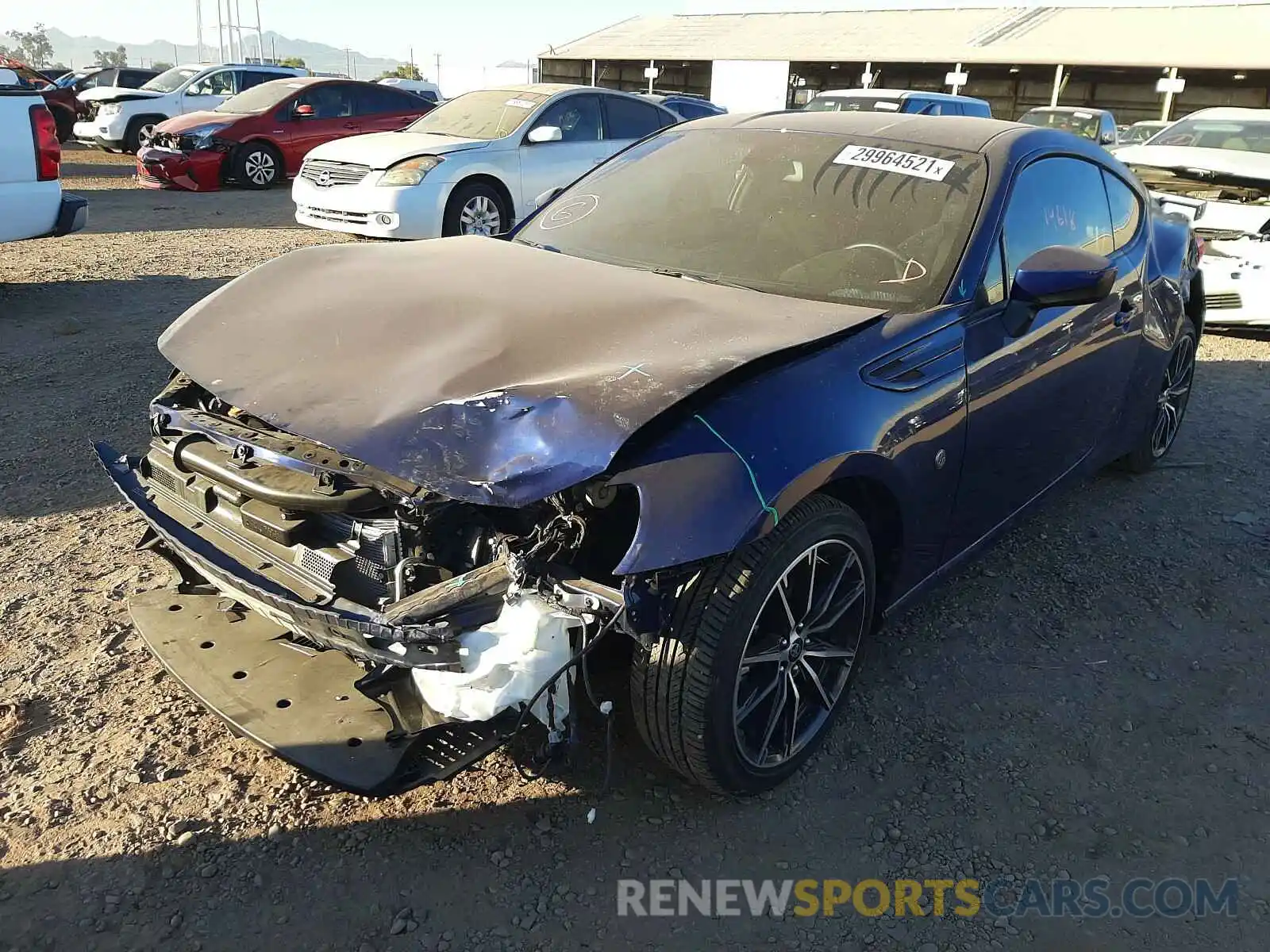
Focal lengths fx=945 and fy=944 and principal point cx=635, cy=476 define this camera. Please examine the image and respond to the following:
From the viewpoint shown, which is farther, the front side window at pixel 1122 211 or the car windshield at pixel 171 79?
the car windshield at pixel 171 79

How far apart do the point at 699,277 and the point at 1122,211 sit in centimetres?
207

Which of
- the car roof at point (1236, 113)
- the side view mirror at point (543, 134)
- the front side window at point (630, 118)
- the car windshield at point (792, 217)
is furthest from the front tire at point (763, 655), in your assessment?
the car roof at point (1236, 113)

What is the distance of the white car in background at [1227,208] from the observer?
23.2ft

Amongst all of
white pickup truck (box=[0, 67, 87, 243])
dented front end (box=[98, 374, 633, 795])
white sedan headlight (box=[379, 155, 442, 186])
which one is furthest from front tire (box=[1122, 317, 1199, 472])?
white pickup truck (box=[0, 67, 87, 243])

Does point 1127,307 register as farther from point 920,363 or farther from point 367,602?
point 367,602

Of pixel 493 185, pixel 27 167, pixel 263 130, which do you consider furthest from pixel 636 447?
pixel 263 130

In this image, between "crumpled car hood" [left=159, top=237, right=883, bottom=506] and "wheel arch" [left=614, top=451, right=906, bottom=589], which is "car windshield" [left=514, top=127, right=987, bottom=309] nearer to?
"crumpled car hood" [left=159, top=237, right=883, bottom=506]

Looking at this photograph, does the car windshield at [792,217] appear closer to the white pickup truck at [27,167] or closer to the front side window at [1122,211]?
the front side window at [1122,211]

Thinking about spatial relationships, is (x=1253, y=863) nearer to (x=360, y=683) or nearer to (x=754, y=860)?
(x=754, y=860)

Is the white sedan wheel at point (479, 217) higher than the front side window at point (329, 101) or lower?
lower

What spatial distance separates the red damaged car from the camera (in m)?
13.0

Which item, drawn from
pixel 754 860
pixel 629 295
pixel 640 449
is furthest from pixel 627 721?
pixel 629 295

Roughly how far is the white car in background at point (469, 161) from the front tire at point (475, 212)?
0.01 meters

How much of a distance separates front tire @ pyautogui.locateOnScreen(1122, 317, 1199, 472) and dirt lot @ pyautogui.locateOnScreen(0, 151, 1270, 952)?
0.75m
